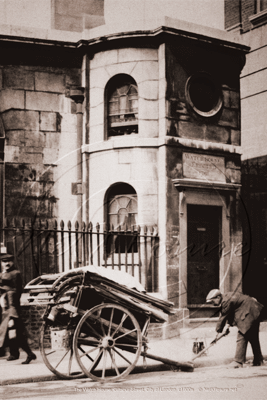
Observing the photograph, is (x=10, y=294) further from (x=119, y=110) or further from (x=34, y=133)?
(x=119, y=110)

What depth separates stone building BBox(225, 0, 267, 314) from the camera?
1714 centimetres

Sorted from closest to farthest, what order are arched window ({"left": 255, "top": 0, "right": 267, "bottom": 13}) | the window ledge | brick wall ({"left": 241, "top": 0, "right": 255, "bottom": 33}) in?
the window ledge → arched window ({"left": 255, "top": 0, "right": 267, "bottom": 13}) → brick wall ({"left": 241, "top": 0, "right": 255, "bottom": 33})

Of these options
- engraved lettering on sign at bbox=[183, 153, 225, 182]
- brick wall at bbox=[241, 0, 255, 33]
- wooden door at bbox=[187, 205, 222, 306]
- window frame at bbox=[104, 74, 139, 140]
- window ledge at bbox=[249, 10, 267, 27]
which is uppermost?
brick wall at bbox=[241, 0, 255, 33]

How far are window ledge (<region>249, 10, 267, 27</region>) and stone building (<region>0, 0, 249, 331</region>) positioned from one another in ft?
8.26

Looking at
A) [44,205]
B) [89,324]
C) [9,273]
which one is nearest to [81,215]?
[44,205]

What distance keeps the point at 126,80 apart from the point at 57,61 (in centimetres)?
185

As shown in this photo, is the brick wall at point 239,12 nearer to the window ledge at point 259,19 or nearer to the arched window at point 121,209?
the window ledge at point 259,19

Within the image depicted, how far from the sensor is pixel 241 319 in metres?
10.2

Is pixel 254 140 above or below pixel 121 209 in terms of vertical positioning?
above

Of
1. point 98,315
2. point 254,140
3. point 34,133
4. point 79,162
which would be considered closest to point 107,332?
point 98,315

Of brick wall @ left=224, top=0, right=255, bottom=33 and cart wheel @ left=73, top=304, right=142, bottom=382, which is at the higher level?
brick wall @ left=224, top=0, right=255, bottom=33

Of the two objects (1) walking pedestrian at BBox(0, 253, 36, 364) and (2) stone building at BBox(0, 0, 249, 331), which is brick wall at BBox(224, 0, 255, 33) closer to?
(2) stone building at BBox(0, 0, 249, 331)

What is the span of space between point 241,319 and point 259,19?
11.0 metres

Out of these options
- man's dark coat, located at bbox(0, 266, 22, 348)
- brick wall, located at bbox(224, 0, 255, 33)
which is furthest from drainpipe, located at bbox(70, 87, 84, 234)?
brick wall, located at bbox(224, 0, 255, 33)
